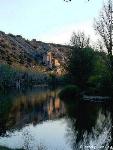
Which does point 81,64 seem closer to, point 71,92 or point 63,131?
point 71,92

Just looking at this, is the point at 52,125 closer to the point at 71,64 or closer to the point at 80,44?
the point at 71,64

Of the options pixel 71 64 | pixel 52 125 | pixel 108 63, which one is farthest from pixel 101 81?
pixel 52 125

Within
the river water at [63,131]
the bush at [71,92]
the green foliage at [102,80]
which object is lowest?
the river water at [63,131]

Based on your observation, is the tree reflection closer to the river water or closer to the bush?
the river water

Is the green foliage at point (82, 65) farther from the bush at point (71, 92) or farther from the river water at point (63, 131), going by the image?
the river water at point (63, 131)

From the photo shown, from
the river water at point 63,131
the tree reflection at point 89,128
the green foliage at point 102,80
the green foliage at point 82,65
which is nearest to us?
the river water at point 63,131

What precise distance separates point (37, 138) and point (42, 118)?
60.2ft

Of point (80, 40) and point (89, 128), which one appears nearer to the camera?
point (89, 128)

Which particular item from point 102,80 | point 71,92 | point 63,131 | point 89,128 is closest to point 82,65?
point 71,92

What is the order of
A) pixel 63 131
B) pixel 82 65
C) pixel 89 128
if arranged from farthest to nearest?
pixel 82 65
pixel 89 128
pixel 63 131

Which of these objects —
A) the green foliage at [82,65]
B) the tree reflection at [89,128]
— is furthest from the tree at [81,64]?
the tree reflection at [89,128]

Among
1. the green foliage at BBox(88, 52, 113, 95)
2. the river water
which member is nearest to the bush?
the green foliage at BBox(88, 52, 113, 95)

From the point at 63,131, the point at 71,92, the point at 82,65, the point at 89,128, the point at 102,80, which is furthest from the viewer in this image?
the point at 82,65

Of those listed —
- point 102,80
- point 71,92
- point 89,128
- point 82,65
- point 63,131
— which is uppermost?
point 82,65
